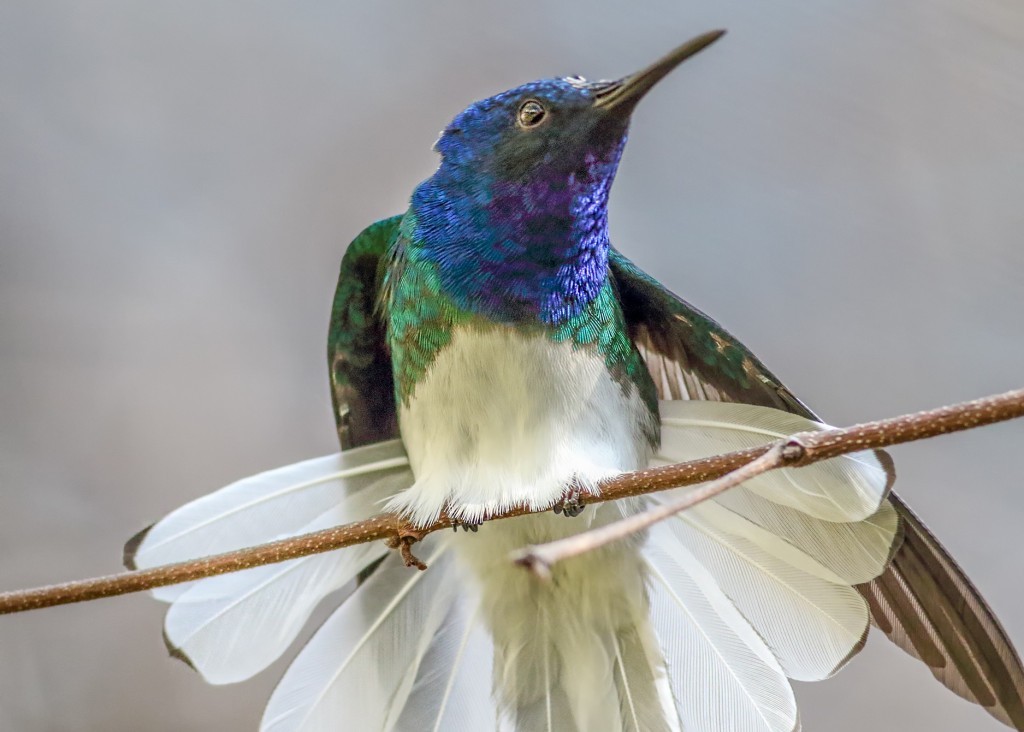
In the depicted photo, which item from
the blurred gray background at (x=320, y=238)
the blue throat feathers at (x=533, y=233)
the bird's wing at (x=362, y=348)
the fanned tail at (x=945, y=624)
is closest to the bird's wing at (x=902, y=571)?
the fanned tail at (x=945, y=624)

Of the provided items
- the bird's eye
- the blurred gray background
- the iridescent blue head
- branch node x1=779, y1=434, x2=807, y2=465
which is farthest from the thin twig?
the blurred gray background

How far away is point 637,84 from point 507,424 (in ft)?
1.58

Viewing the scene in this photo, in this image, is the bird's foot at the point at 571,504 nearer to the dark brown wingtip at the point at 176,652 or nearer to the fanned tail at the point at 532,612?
the fanned tail at the point at 532,612

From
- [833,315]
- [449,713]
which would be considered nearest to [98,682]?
[449,713]

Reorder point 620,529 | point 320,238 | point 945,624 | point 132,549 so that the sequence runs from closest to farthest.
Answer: point 620,529 → point 945,624 → point 132,549 → point 320,238

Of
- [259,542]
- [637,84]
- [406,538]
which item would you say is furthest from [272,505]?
[637,84]

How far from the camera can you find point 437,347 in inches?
55.0

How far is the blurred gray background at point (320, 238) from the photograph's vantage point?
2070mm

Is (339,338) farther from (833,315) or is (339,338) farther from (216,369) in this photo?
(833,315)

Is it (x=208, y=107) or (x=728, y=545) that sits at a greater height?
(x=208, y=107)

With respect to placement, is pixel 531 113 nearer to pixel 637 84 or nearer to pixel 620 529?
pixel 637 84

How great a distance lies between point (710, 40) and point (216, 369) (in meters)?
1.53

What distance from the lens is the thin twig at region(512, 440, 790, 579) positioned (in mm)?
545

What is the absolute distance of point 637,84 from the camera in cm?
132
